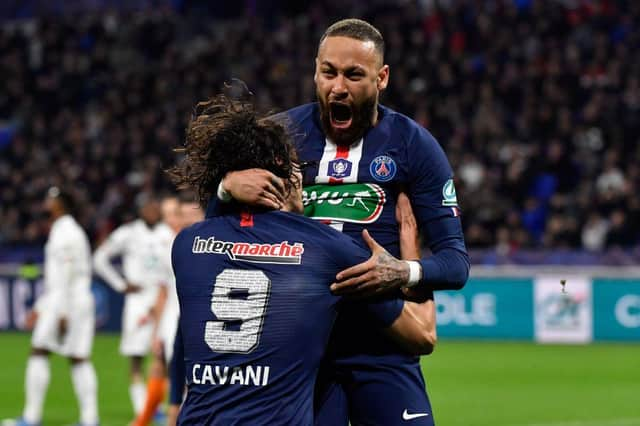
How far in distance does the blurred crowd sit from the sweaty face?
11.0 m

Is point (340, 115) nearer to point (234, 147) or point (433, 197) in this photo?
point (433, 197)

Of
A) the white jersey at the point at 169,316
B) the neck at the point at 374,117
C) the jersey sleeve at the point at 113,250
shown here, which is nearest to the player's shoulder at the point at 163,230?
the jersey sleeve at the point at 113,250

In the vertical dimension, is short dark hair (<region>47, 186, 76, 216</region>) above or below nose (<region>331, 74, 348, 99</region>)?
below

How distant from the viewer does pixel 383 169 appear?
14.0ft

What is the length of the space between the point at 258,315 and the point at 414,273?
662mm

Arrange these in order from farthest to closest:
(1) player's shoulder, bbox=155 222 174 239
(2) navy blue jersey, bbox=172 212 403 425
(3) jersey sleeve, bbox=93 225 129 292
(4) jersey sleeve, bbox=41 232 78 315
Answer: (3) jersey sleeve, bbox=93 225 129 292 < (1) player's shoulder, bbox=155 222 174 239 < (4) jersey sleeve, bbox=41 232 78 315 < (2) navy blue jersey, bbox=172 212 403 425

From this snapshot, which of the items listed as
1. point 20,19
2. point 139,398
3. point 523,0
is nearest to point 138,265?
point 139,398

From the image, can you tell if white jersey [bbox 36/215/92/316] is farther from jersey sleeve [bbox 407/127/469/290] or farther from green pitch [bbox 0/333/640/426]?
jersey sleeve [bbox 407/127/469/290]

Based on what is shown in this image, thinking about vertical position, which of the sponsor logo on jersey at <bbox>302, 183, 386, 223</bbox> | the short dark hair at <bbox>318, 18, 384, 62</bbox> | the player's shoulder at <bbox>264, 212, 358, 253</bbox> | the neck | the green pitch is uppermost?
the short dark hair at <bbox>318, 18, 384, 62</bbox>

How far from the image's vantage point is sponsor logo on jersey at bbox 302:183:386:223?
14.0ft

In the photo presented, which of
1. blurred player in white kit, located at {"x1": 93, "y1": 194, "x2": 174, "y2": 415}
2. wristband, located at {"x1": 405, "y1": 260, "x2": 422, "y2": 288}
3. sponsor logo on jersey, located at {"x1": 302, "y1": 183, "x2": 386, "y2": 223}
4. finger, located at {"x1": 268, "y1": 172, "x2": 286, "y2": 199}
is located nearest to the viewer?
finger, located at {"x1": 268, "y1": 172, "x2": 286, "y2": 199}

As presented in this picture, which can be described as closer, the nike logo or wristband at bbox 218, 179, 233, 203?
wristband at bbox 218, 179, 233, 203

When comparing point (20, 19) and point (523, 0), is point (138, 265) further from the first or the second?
point (20, 19)

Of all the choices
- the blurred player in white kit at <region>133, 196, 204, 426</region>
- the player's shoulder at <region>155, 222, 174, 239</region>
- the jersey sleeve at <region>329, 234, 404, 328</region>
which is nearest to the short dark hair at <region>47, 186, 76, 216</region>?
the blurred player in white kit at <region>133, 196, 204, 426</region>
